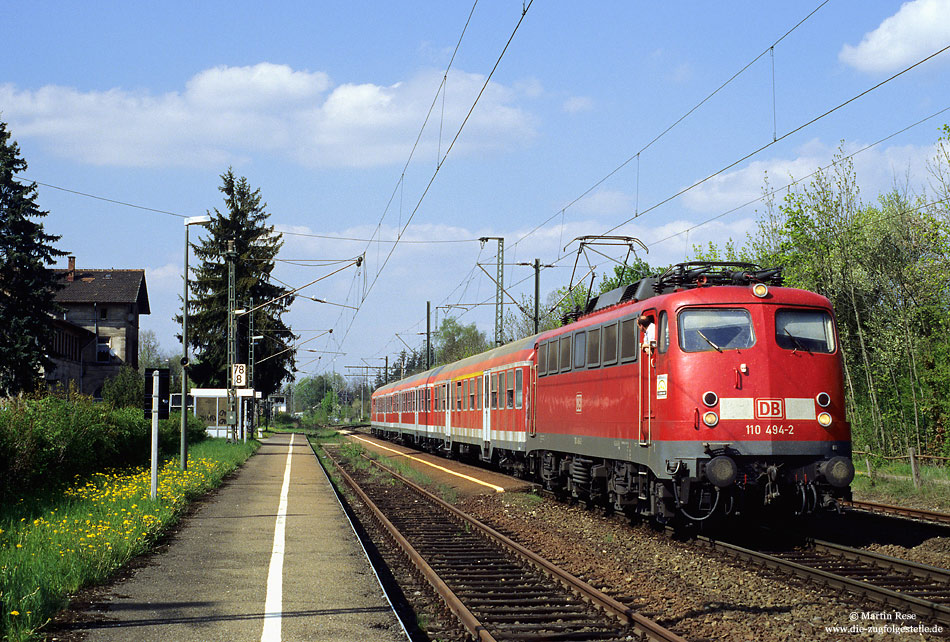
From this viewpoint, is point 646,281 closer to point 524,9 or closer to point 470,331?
point 524,9

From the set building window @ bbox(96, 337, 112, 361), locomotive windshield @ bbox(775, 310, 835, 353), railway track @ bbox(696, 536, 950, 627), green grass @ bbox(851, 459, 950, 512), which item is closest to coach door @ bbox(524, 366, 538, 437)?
green grass @ bbox(851, 459, 950, 512)

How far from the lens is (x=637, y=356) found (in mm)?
13492

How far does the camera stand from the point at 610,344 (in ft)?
48.7

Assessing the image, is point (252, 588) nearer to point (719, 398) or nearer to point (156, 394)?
point (719, 398)

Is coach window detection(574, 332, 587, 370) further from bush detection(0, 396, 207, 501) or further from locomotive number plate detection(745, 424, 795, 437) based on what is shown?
bush detection(0, 396, 207, 501)

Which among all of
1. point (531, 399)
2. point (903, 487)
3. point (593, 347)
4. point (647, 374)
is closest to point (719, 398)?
point (647, 374)

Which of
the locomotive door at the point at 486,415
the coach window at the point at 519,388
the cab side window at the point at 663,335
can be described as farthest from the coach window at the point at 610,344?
the locomotive door at the point at 486,415

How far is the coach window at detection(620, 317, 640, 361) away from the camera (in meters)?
13.6

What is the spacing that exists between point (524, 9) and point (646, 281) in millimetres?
4405

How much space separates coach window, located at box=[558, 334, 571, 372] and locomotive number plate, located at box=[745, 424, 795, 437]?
5.94m

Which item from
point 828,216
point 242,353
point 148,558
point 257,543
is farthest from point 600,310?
point 242,353

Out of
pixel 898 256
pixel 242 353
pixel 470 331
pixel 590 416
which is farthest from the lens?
pixel 470 331

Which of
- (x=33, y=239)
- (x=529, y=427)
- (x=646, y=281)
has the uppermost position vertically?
(x=33, y=239)

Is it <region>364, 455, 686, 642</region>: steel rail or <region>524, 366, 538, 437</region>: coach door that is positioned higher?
<region>524, 366, 538, 437</region>: coach door
